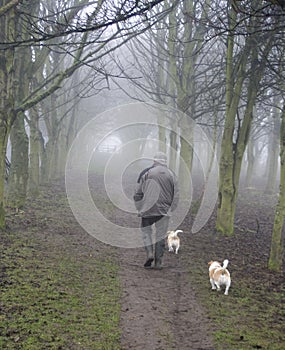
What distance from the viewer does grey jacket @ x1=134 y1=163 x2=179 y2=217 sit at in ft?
28.9

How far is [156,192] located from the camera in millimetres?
8820

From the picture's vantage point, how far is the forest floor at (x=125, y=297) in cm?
525

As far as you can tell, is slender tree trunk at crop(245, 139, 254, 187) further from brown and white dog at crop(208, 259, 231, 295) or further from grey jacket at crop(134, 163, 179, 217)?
brown and white dog at crop(208, 259, 231, 295)

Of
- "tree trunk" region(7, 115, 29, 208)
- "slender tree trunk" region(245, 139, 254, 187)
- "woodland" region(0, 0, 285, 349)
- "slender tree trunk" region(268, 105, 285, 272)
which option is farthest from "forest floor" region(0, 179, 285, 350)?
"slender tree trunk" region(245, 139, 254, 187)

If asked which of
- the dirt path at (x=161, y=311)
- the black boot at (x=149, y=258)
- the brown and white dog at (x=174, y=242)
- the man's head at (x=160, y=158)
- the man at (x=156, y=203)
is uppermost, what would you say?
the man's head at (x=160, y=158)

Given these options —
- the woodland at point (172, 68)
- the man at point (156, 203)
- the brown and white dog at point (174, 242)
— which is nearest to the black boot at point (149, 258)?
the man at point (156, 203)

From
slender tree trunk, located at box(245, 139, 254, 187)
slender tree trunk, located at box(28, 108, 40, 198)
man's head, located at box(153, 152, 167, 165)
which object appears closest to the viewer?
man's head, located at box(153, 152, 167, 165)

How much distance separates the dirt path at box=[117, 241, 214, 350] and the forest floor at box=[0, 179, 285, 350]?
0.01 meters

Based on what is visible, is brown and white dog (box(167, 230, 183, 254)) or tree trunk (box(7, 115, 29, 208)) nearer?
brown and white dog (box(167, 230, 183, 254))

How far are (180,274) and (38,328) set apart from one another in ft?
12.3

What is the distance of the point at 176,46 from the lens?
65.8 ft

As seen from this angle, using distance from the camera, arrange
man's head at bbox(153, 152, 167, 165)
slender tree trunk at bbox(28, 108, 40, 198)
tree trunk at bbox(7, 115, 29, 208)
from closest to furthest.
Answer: man's head at bbox(153, 152, 167, 165)
tree trunk at bbox(7, 115, 29, 208)
slender tree trunk at bbox(28, 108, 40, 198)

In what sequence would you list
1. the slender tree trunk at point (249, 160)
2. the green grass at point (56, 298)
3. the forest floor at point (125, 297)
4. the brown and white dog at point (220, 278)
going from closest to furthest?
the green grass at point (56, 298) < the forest floor at point (125, 297) < the brown and white dog at point (220, 278) < the slender tree trunk at point (249, 160)

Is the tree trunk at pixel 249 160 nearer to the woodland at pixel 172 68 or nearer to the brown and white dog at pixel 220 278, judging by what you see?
the woodland at pixel 172 68
